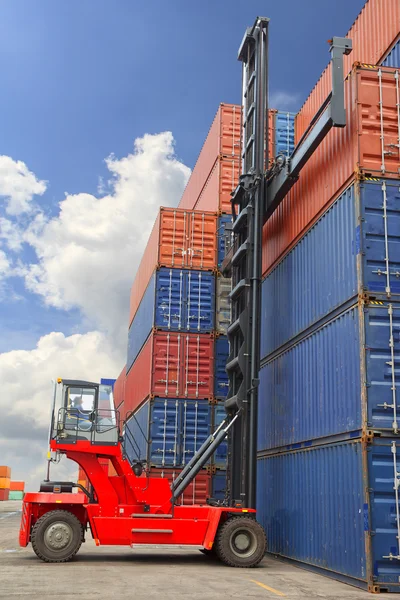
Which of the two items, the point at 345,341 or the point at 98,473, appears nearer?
the point at 345,341

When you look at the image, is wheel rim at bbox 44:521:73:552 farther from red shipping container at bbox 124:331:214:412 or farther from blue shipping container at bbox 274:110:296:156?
blue shipping container at bbox 274:110:296:156

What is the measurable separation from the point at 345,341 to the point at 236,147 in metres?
12.8

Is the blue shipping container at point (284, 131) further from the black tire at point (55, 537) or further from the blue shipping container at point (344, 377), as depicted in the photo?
the black tire at point (55, 537)

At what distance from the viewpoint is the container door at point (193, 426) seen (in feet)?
66.8

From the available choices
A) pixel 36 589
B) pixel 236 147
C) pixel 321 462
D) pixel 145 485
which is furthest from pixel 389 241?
Result: pixel 236 147

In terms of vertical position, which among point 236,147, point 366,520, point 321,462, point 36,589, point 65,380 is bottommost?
point 36,589

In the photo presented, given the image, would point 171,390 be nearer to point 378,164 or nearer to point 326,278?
point 326,278

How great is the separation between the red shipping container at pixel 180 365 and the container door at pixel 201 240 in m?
2.50

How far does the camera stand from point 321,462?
12.9 meters

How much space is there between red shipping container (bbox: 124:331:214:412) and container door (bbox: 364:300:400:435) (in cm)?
Answer: 1001

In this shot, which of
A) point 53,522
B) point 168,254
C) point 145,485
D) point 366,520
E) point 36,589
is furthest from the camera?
point 168,254

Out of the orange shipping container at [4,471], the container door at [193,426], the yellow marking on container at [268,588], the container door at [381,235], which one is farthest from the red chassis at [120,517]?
the orange shipping container at [4,471]

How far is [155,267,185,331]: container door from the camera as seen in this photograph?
21.6 metres

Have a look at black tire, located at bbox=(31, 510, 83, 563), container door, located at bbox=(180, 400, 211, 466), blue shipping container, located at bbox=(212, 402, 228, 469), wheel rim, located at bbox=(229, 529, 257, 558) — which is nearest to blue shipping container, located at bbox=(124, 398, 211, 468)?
container door, located at bbox=(180, 400, 211, 466)
